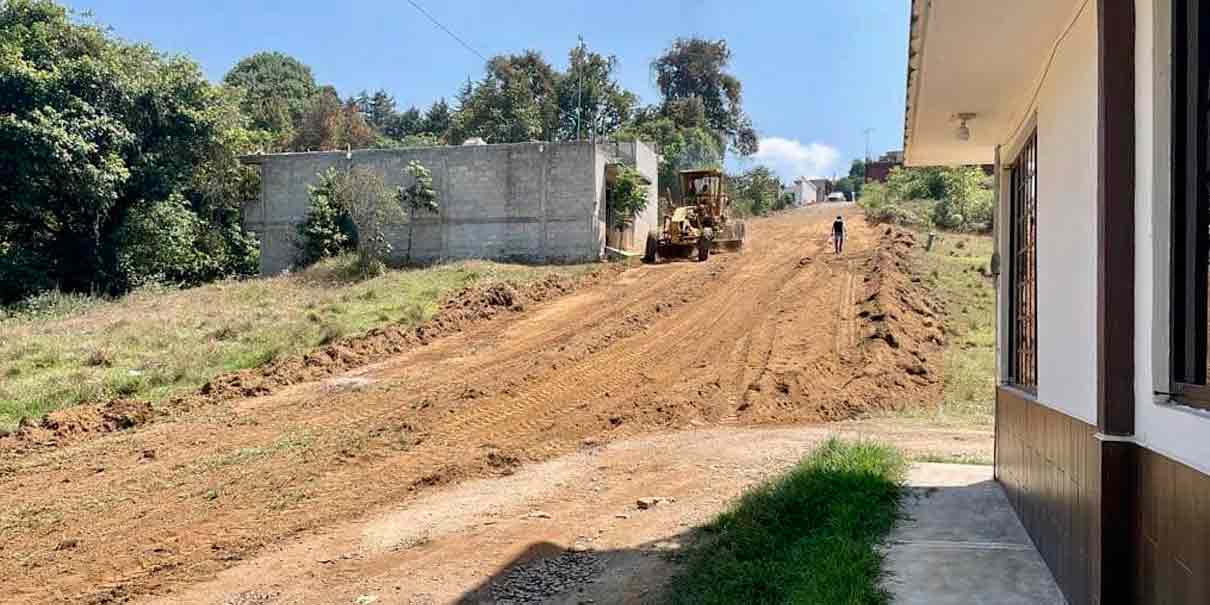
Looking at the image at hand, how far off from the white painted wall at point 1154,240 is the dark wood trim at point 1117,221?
0.15 feet

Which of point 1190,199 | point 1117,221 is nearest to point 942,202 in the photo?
point 1117,221

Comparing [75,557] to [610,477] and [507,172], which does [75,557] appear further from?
[507,172]

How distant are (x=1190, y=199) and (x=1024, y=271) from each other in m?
4.08

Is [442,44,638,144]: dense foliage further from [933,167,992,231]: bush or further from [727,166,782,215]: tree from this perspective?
[933,167,992,231]: bush

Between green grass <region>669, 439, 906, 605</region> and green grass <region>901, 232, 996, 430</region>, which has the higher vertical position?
green grass <region>901, 232, 996, 430</region>

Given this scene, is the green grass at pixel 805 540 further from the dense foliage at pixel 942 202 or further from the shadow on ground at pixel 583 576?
the dense foliage at pixel 942 202

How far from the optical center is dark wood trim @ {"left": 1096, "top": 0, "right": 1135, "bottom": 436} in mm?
3307

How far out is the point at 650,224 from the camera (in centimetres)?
3312

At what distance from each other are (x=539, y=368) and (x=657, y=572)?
7.13 m

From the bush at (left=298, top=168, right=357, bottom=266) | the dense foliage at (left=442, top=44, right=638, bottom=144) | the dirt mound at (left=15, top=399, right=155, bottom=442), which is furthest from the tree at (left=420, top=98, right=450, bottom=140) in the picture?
the dirt mound at (left=15, top=399, right=155, bottom=442)

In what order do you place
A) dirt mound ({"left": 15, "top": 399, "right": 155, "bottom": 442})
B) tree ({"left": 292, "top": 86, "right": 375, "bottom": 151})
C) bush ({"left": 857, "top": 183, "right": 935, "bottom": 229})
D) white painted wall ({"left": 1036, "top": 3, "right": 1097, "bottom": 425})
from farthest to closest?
1. tree ({"left": 292, "top": 86, "right": 375, "bottom": 151})
2. bush ({"left": 857, "top": 183, "right": 935, "bottom": 229})
3. dirt mound ({"left": 15, "top": 399, "right": 155, "bottom": 442})
4. white painted wall ({"left": 1036, "top": 3, "right": 1097, "bottom": 425})

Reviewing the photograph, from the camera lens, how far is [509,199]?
2598 cm

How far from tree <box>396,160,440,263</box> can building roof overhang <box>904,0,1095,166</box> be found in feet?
65.6

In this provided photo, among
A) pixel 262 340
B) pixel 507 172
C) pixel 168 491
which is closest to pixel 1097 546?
pixel 168 491
